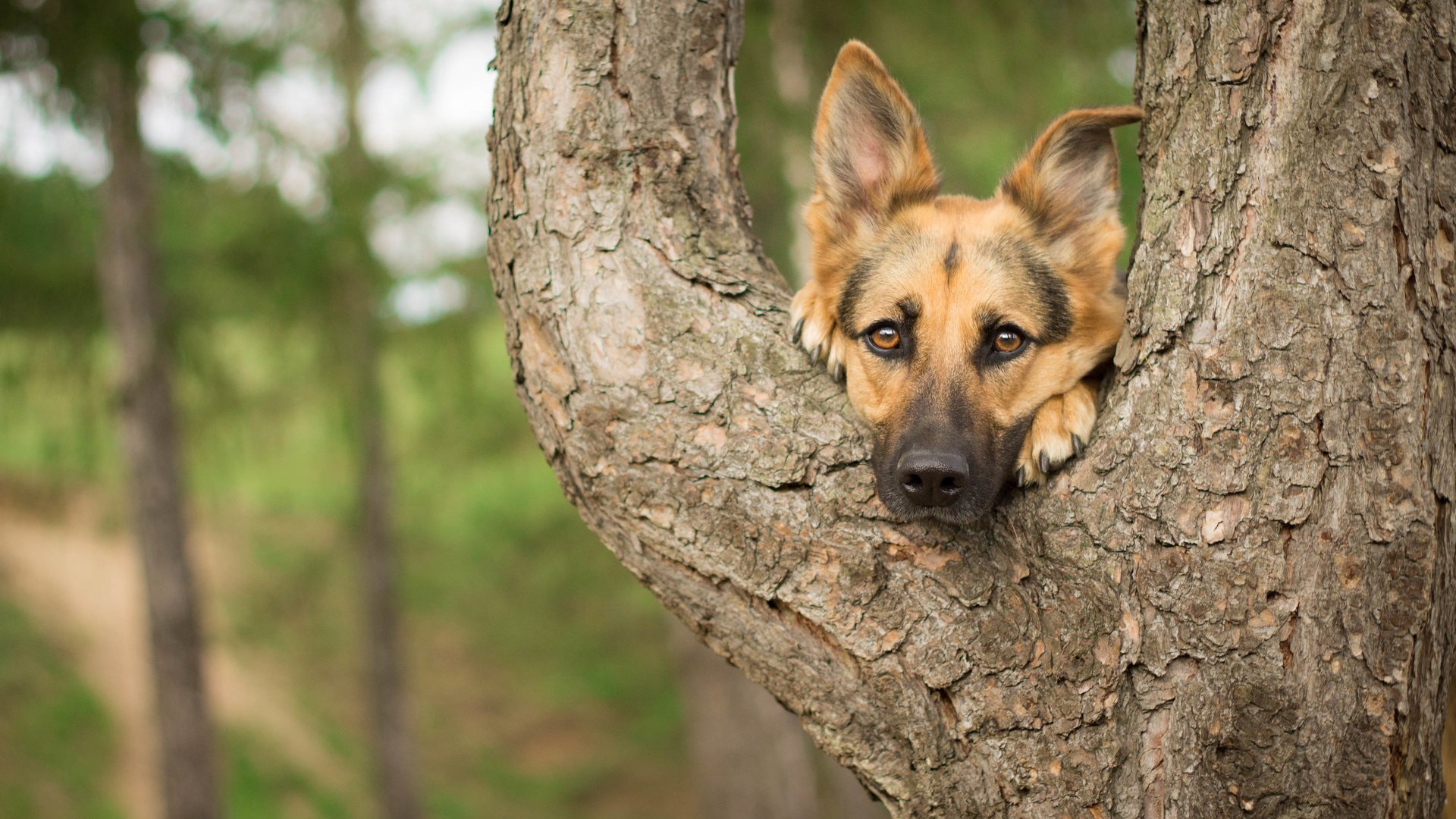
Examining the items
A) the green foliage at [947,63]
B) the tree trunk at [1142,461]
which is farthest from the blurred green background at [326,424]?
the tree trunk at [1142,461]

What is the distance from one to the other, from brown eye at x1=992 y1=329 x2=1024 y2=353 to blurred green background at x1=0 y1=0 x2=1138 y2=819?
1289mm

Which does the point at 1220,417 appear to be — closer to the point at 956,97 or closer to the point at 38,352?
the point at 956,97

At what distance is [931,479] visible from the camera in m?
2.87

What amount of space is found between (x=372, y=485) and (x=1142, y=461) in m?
11.1

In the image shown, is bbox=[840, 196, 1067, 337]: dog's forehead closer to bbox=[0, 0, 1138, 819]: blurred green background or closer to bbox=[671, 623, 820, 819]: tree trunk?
bbox=[0, 0, 1138, 819]: blurred green background

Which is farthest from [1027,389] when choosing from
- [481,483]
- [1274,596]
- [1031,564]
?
[481,483]

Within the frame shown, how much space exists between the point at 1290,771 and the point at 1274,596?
442mm

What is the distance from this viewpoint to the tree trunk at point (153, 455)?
808 cm

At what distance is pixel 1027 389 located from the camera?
3.52 m

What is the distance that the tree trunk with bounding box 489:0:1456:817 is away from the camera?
2.41 metres

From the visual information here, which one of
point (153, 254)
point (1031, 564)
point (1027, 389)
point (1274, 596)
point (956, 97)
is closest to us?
point (1274, 596)

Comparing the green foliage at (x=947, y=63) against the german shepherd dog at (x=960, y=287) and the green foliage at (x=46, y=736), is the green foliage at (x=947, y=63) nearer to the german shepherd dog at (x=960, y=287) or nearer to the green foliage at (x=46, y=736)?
the german shepherd dog at (x=960, y=287)

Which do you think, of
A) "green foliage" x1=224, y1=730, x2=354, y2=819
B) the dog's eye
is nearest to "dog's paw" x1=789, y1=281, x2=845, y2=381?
the dog's eye

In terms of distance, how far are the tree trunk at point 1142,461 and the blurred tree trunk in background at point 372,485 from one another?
23.3 ft
